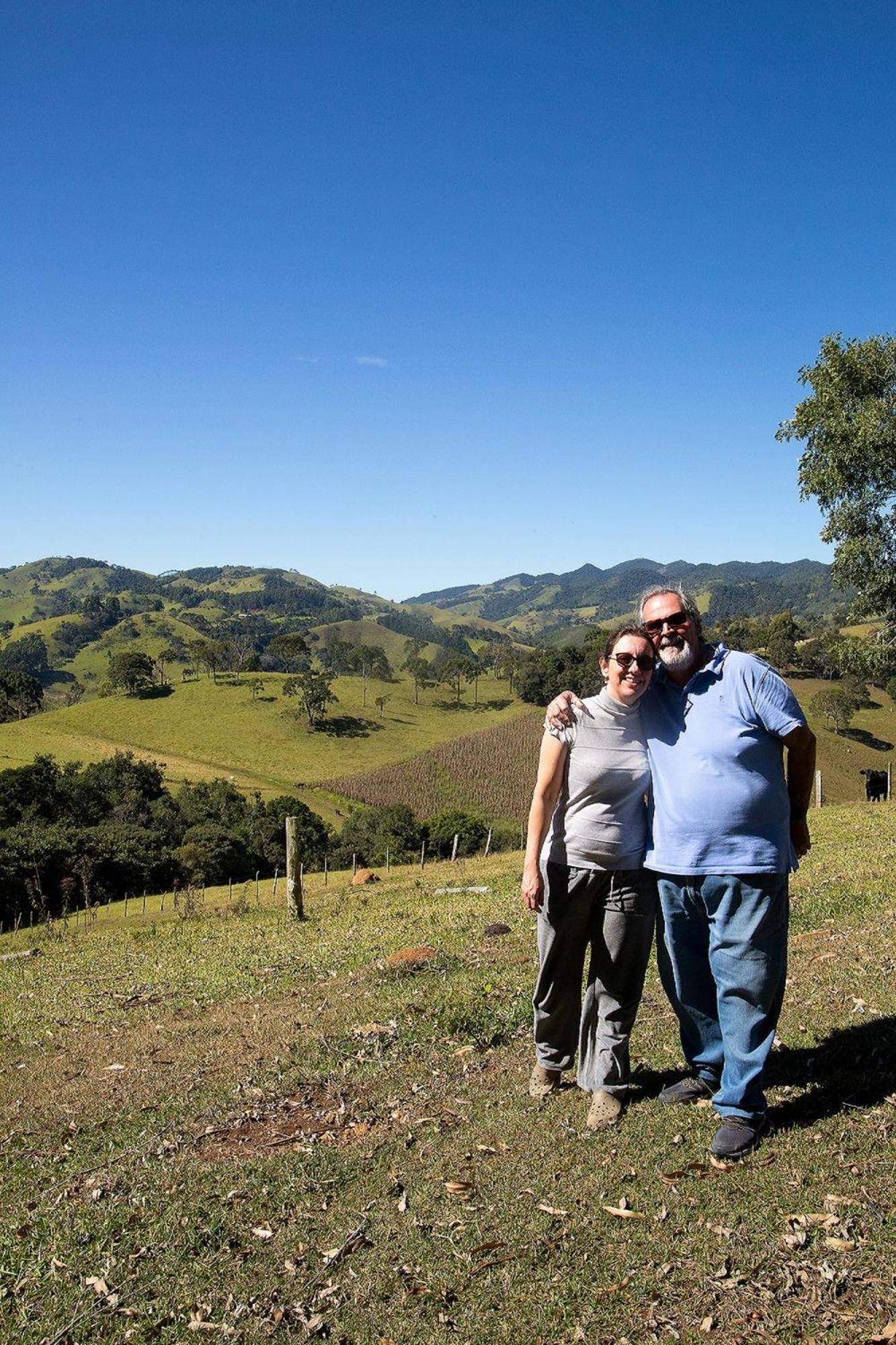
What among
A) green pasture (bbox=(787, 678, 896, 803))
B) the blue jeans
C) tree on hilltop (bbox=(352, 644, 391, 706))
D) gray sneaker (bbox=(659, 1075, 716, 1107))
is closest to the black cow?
gray sneaker (bbox=(659, 1075, 716, 1107))

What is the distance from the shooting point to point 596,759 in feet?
17.3

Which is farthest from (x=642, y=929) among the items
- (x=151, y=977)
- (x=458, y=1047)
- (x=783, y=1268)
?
(x=151, y=977)

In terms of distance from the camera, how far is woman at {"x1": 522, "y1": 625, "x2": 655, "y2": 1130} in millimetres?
5277

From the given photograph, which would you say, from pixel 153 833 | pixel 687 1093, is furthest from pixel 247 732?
Result: pixel 687 1093

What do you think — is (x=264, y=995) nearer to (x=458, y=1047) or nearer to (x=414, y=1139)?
(x=458, y=1047)

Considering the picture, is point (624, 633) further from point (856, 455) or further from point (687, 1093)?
point (856, 455)

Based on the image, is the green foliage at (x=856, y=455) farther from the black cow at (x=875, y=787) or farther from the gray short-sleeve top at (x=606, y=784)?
the gray short-sleeve top at (x=606, y=784)

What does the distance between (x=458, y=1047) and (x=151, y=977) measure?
720cm

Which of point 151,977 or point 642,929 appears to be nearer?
point 642,929

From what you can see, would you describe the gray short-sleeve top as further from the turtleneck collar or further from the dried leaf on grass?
the dried leaf on grass

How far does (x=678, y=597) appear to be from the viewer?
16.8ft

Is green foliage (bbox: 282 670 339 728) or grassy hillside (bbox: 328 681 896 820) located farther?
green foliage (bbox: 282 670 339 728)

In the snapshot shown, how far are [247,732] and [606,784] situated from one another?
99.9 m

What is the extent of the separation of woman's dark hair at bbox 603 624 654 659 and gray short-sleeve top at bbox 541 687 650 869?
0.28 m
